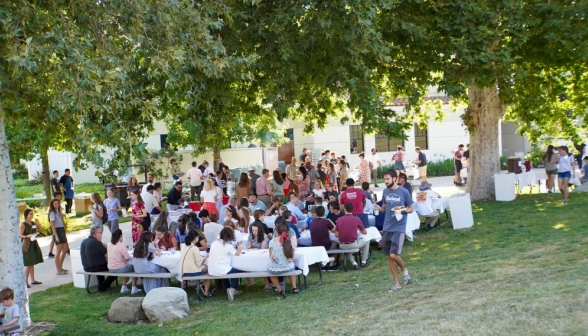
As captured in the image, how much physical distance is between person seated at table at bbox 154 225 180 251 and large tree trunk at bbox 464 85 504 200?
39.1 ft

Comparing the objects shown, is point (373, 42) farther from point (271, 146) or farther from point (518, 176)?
point (271, 146)

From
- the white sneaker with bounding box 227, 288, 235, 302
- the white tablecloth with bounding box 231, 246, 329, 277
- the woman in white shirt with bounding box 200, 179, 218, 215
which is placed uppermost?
the woman in white shirt with bounding box 200, 179, 218, 215

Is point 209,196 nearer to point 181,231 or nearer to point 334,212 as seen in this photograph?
point 181,231

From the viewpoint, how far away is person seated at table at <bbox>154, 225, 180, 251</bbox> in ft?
44.9

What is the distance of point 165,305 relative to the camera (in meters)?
11.1

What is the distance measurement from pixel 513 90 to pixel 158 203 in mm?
11025

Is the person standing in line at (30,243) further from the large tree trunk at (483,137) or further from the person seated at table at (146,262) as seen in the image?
the large tree trunk at (483,137)

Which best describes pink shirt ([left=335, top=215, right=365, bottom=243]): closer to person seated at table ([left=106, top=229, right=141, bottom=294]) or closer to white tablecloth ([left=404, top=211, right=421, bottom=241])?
white tablecloth ([left=404, top=211, right=421, bottom=241])

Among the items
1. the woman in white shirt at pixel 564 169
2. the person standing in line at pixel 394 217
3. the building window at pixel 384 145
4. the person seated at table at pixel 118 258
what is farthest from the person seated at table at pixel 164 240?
the building window at pixel 384 145

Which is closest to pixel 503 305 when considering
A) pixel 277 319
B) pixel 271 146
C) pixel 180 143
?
pixel 277 319

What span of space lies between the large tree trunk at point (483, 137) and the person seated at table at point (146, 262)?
500 inches

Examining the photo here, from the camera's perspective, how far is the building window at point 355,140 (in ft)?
132

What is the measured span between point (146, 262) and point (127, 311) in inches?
68.6

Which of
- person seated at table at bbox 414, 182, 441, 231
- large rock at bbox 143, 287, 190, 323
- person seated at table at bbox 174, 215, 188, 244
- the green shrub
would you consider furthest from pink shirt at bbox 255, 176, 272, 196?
the green shrub
